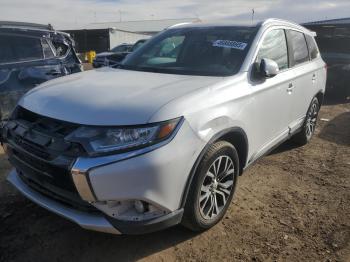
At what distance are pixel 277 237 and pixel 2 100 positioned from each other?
392 centimetres

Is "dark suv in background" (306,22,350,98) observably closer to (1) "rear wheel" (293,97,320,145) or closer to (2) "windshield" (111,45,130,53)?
(1) "rear wheel" (293,97,320,145)

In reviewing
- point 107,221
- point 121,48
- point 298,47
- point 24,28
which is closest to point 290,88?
point 298,47

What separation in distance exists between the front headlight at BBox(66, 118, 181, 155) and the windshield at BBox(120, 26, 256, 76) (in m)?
1.19

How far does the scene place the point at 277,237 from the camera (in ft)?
11.0

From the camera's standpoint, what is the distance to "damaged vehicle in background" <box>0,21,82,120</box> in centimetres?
521

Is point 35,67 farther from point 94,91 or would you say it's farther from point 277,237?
point 277,237

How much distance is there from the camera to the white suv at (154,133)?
2.60 meters

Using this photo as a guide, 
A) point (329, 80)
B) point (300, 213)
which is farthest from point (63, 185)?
point (329, 80)

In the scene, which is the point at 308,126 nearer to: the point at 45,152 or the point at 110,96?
the point at 110,96

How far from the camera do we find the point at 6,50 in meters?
5.39

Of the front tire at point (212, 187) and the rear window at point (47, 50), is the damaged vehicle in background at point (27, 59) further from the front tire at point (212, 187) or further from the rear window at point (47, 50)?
the front tire at point (212, 187)

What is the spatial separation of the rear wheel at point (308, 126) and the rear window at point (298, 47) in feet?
2.44

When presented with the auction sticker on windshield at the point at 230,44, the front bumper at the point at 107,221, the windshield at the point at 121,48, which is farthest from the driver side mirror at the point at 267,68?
the windshield at the point at 121,48

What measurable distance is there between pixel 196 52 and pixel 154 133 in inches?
66.4
